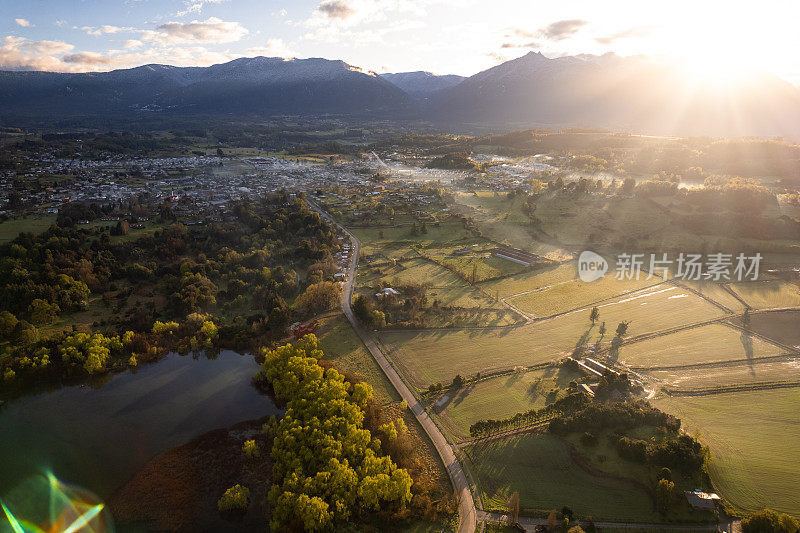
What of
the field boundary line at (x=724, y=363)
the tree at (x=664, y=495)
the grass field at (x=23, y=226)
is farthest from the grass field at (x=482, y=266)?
the grass field at (x=23, y=226)

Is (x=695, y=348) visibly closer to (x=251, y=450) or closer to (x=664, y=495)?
(x=664, y=495)

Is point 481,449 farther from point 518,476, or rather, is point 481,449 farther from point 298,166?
point 298,166

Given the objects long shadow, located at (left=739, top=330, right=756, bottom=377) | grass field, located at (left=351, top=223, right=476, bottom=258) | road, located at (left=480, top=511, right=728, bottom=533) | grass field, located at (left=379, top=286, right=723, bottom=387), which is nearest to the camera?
road, located at (left=480, top=511, right=728, bottom=533)

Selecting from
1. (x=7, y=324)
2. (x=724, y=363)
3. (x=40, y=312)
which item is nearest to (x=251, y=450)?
(x=7, y=324)

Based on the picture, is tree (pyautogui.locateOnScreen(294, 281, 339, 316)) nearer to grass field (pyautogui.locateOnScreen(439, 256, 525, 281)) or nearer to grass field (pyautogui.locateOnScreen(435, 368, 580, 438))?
grass field (pyautogui.locateOnScreen(439, 256, 525, 281))

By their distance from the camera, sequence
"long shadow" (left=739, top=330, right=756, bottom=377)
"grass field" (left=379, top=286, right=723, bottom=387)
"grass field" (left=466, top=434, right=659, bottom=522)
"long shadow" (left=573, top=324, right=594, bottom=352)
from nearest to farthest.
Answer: "grass field" (left=466, top=434, right=659, bottom=522) → "long shadow" (left=739, top=330, right=756, bottom=377) → "grass field" (left=379, top=286, right=723, bottom=387) → "long shadow" (left=573, top=324, right=594, bottom=352)

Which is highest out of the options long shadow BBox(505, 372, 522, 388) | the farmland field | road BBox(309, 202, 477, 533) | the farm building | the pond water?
the farmland field

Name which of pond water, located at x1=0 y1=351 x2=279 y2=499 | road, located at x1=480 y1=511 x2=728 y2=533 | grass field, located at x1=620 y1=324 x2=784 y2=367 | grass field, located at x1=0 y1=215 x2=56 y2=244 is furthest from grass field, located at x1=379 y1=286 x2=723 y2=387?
grass field, located at x1=0 y1=215 x2=56 y2=244

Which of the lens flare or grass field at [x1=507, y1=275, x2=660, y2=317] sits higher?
grass field at [x1=507, y1=275, x2=660, y2=317]
